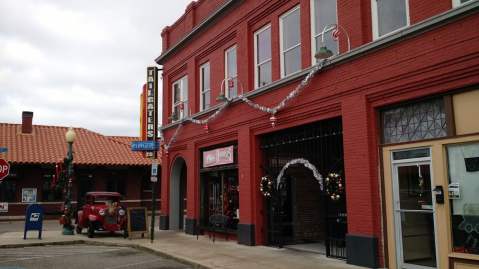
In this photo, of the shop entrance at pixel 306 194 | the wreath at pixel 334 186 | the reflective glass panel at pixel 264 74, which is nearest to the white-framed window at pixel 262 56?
the reflective glass panel at pixel 264 74

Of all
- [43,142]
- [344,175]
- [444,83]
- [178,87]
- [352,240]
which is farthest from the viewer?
[43,142]

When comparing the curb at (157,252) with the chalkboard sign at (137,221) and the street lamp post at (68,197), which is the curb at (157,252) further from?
the street lamp post at (68,197)

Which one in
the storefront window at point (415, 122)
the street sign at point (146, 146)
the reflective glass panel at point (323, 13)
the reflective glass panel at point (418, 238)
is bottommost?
the reflective glass panel at point (418, 238)

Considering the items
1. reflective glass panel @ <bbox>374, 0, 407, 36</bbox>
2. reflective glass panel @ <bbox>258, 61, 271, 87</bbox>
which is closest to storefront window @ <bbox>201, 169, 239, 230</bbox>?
reflective glass panel @ <bbox>258, 61, 271, 87</bbox>

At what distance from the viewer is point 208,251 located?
42.3 feet

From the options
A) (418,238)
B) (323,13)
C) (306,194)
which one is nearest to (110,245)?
(306,194)

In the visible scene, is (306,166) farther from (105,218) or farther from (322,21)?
(105,218)

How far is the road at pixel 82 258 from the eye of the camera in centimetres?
1137

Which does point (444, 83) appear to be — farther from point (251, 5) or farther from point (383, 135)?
point (251, 5)

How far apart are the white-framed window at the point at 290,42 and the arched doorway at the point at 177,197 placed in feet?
27.2

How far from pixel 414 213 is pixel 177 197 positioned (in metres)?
12.8

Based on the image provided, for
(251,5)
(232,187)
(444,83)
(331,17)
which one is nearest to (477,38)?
(444,83)

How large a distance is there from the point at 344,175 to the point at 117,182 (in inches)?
936

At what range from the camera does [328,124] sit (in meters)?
11.7
